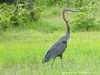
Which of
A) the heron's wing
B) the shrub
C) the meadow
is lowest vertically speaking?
the shrub

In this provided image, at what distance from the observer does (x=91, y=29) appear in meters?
14.4

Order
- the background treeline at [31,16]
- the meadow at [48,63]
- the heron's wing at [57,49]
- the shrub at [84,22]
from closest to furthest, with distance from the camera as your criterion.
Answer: the meadow at [48,63] < the heron's wing at [57,49] < the background treeline at [31,16] < the shrub at [84,22]

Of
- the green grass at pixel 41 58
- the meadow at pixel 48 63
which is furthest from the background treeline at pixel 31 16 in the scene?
the green grass at pixel 41 58

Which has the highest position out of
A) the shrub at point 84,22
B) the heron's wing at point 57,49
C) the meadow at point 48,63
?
the heron's wing at point 57,49

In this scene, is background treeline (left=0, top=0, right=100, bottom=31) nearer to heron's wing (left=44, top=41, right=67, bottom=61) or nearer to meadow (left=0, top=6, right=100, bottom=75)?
meadow (left=0, top=6, right=100, bottom=75)

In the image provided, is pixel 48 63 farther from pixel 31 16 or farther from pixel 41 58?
pixel 31 16

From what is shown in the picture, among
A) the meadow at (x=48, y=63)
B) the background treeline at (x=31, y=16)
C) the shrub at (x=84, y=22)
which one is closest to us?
the meadow at (x=48, y=63)

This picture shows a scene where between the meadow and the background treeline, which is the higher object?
the meadow

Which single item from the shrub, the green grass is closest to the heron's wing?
the green grass

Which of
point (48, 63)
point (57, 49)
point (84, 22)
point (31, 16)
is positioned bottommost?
point (31, 16)

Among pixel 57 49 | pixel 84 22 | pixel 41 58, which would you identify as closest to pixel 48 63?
pixel 41 58

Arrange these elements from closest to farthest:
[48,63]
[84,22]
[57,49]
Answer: [57,49] < [48,63] < [84,22]

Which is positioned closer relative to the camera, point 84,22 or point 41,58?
point 41,58

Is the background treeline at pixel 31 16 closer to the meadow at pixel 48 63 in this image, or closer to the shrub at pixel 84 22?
the shrub at pixel 84 22
